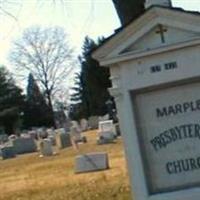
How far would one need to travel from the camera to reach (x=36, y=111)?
281 ft

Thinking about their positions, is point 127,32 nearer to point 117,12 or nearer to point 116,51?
point 116,51

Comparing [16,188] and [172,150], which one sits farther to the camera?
[16,188]

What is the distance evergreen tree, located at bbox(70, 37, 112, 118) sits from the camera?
78.6 m

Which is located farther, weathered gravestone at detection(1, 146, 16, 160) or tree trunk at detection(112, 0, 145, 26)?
weathered gravestone at detection(1, 146, 16, 160)

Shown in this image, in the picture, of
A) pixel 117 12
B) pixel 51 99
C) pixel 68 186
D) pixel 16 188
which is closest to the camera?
pixel 117 12

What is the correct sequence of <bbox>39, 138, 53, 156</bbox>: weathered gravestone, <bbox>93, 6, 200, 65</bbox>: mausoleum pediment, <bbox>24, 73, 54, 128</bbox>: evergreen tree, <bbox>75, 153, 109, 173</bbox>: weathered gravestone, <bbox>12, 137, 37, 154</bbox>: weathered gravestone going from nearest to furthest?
<bbox>93, 6, 200, 65</bbox>: mausoleum pediment → <bbox>75, 153, 109, 173</bbox>: weathered gravestone → <bbox>39, 138, 53, 156</bbox>: weathered gravestone → <bbox>12, 137, 37, 154</bbox>: weathered gravestone → <bbox>24, 73, 54, 128</bbox>: evergreen tree

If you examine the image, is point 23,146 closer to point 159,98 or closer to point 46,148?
point 46,148

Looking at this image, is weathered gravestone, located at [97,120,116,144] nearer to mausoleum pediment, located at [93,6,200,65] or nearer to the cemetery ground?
the cemetery ground

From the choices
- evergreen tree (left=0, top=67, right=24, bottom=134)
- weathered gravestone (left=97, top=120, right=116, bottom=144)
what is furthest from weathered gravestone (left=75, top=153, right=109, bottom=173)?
evergreen tree (left=0, top=67, right=24, bottom=134)

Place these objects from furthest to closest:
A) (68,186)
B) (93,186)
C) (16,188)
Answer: (16,188) → (68,186) → (93,186)

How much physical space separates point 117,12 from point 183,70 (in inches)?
181

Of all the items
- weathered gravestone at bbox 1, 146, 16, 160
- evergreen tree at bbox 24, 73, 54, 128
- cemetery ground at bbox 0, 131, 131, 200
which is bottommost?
cemetery ground at bbox 0, 131, 131, 200

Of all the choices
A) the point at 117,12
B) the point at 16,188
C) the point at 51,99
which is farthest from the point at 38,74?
the point at 117,12

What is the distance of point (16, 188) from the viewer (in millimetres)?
17109
